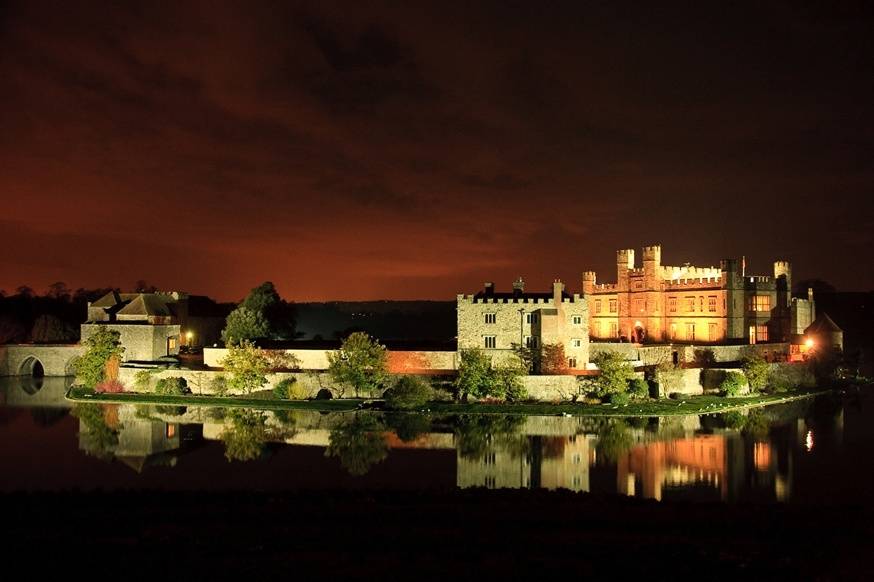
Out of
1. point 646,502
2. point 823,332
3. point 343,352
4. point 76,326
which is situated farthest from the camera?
point 76,326

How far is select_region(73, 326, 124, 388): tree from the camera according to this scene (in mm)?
48656

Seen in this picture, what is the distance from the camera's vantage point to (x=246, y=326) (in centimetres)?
5756

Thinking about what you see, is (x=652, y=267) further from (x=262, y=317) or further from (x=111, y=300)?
(x=111, y=300)

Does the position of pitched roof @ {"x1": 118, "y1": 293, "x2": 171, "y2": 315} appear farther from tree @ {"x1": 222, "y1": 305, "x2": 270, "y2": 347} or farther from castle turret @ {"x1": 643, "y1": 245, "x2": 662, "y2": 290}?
castle turret @ {"x1": 643, "y1": 245, "x2": 662, "y2": 290}

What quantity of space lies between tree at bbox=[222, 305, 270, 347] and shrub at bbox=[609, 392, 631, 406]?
2718 cm

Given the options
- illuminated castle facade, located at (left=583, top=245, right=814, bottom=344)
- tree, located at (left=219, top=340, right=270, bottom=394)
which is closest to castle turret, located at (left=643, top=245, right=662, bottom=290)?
illuminated castle facade, located at (left=583, top=245, right=814, bottom=344)

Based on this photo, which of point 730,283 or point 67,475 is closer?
point 67,475

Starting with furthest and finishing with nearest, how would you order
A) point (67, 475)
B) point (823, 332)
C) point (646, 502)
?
point (823, 332) < point (67, 475) < point (646, 502)

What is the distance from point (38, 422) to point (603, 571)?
32304 millimetres

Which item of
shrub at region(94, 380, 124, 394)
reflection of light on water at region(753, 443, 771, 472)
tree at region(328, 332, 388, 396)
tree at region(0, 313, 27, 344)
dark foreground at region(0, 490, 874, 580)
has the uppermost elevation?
tree at region(0, 313, 27, 344)

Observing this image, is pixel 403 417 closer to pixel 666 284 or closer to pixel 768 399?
pixel 768 399

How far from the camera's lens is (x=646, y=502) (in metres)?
22.8

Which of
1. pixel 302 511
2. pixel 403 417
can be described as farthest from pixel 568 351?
pixel 302 511

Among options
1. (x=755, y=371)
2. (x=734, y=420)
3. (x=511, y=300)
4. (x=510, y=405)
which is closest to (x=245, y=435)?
(x=510, y=405)
